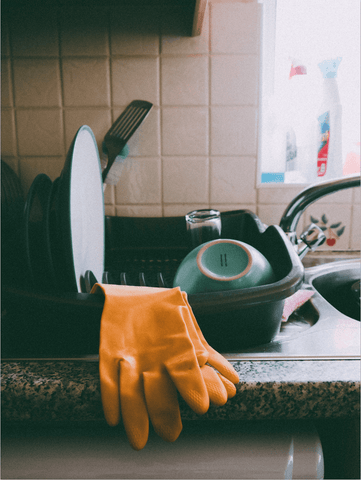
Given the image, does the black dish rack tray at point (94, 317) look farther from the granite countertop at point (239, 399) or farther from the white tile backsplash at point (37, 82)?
the white tile backsplash at point (37, 82)

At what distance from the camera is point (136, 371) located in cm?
35

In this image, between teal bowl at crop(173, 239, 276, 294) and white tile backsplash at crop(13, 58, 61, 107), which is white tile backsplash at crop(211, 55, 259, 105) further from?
teal bowl at crop(173, 239, 276, 294)

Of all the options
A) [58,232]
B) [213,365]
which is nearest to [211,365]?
[213,365]

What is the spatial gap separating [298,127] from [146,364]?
0.81m

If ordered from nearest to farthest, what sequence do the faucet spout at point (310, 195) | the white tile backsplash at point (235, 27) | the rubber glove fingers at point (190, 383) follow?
the rubber glove fingers at point (190, 383), the faucet spout at point (310, 195), the white tile backsplash at point (235, 27)

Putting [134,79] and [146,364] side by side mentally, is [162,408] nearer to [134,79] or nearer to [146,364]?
[146,364]

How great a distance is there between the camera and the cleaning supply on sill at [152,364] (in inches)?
13.0

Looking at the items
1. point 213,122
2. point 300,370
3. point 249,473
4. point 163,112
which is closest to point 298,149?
point 213,122

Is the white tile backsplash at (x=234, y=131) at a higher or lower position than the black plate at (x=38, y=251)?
higher

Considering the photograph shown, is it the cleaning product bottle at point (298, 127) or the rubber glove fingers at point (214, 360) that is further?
the cleaning product bottle at point (298, 127)

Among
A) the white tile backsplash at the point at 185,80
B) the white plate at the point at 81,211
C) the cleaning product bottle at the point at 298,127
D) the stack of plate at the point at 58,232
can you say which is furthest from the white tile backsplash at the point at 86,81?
the cleaning product bottle at the point at 298,127

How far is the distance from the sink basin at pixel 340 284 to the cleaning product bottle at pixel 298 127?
0.84 ft

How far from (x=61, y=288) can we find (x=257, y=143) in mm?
652

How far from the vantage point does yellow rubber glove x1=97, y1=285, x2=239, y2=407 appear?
34 centimetres
